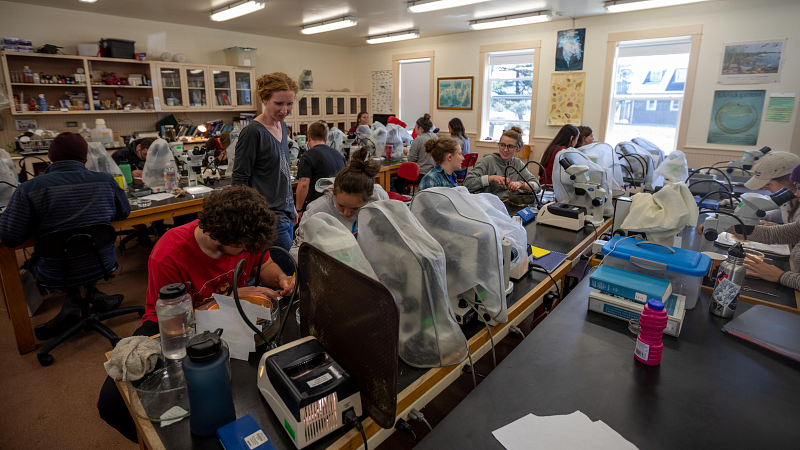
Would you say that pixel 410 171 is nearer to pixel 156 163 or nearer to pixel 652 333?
pixel 156 163

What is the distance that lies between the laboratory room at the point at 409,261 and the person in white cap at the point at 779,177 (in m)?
0.01

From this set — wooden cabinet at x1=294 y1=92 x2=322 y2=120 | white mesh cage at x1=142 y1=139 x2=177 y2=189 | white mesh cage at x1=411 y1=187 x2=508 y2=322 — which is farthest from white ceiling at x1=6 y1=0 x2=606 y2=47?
white mesh cage at x1=411 y1=187 x2=508 y2=322

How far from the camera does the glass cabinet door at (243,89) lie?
22.4 feet

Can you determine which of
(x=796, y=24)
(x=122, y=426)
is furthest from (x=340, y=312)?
(x=796, y=24)

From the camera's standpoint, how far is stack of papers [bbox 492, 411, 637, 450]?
0.92 metres

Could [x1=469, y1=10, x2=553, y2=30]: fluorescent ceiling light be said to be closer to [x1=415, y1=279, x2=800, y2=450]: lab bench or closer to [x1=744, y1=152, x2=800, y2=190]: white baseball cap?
[x1=744, y1=152, x2=800, y2=190]: white baseball cap

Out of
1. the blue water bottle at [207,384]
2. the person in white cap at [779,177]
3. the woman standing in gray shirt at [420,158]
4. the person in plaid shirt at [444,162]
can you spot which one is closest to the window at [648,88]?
the woman standing in gray shirt at [420,158]

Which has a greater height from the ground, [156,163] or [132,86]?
[132,86]

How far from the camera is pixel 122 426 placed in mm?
1290

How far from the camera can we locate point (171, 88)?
19.9ft

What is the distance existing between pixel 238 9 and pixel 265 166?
391cm

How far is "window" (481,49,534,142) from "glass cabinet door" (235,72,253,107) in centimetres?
408

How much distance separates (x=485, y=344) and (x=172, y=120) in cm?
644

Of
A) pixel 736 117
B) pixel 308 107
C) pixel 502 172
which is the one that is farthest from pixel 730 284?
pixel 308 107
